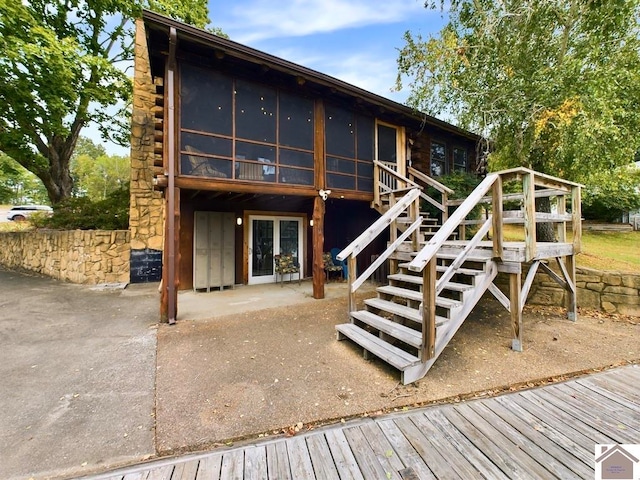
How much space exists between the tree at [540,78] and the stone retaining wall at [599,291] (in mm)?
2087

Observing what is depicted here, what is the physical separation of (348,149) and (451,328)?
4.93 m

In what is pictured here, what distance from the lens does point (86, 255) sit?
8.08 meters

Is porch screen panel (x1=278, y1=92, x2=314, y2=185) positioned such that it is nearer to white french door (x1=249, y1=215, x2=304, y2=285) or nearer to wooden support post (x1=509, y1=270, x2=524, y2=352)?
white french door (x1=249, y1=215, x2=304, y2=285)

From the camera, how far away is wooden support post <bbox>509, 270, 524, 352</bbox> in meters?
3.51

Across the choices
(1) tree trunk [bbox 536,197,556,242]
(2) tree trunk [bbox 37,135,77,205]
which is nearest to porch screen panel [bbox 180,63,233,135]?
(1) tree trunk [bbox 536,197,556,242]

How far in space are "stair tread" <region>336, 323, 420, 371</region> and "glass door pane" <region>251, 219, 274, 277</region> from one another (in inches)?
183

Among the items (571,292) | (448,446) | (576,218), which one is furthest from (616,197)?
(448,446)

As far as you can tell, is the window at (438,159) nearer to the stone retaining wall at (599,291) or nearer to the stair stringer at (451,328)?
the stone retaining wall at (599,291)

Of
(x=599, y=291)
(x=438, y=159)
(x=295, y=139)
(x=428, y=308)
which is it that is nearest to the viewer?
(x=428, y=308)

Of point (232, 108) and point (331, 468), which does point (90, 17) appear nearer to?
point (232, 108)

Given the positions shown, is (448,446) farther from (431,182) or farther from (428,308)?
(431,182)

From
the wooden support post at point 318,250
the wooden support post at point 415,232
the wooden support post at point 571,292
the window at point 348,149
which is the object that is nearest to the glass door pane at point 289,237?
the wooden support post at point 318,250

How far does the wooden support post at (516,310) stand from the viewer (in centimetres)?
351

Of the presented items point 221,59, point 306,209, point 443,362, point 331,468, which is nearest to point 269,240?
point 306,209
